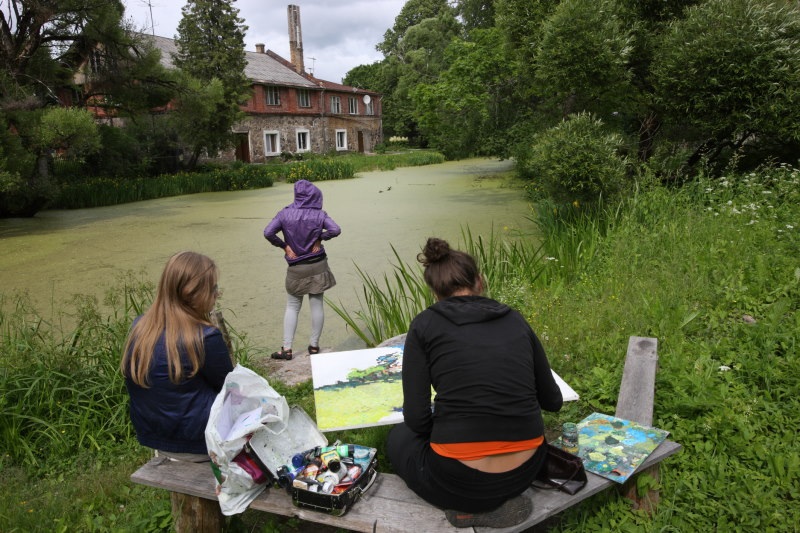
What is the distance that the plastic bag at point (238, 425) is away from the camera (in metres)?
1.74

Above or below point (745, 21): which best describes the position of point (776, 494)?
below

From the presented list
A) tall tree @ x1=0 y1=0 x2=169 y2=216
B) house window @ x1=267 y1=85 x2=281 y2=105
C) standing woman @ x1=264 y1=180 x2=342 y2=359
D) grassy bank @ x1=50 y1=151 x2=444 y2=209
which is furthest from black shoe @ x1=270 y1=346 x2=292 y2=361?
house window @ x1=267 y1=85 x2=281 y2=105

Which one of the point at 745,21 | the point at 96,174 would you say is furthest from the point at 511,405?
the point at 96,174

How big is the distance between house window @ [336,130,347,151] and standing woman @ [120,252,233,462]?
29027 millimetres

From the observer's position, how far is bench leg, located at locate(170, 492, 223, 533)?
1.96 metres

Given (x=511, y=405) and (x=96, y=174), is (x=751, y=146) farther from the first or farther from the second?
(x=96, y=174)

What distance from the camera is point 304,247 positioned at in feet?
12.8

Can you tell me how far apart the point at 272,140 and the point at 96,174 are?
11.0 metres

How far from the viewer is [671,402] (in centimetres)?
251

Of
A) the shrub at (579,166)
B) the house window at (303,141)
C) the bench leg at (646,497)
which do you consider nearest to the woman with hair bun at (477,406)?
the bench leg at (646,497)

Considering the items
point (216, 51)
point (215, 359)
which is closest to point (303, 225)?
point (215, 359)

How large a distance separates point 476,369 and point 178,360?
0.97 meters

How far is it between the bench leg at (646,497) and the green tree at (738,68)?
5.68m

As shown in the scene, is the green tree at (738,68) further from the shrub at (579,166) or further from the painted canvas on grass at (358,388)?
the painted canvas on grass at (358,388)
